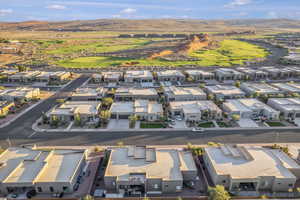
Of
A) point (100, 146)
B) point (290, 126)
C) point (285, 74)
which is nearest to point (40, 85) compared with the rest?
point (100, 146)

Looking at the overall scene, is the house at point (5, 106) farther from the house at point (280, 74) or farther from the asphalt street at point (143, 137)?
the house at point (280, 74)

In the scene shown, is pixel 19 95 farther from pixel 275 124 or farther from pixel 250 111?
pixel 275 124

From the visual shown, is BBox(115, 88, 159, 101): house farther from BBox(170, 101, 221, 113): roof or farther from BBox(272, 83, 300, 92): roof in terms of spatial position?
BBox(272, 83, 300, 92): roof

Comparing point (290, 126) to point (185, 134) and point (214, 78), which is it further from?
point (214, 78)

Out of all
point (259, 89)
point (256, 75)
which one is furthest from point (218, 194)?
point (256, 75)

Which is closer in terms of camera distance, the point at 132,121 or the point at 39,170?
the point at 39,170

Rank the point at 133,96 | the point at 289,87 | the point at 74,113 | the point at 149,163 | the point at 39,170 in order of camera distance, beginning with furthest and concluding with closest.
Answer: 1. the point at 289,87
2. the point at 133,96
3. the point at 74,113
4. the point at 149,163
5. the point at 39,170

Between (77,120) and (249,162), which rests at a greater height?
(77,120)

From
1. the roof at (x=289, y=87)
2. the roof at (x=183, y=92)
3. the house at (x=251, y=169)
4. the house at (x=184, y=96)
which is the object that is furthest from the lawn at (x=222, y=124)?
the roof at (x=289, y=87)
